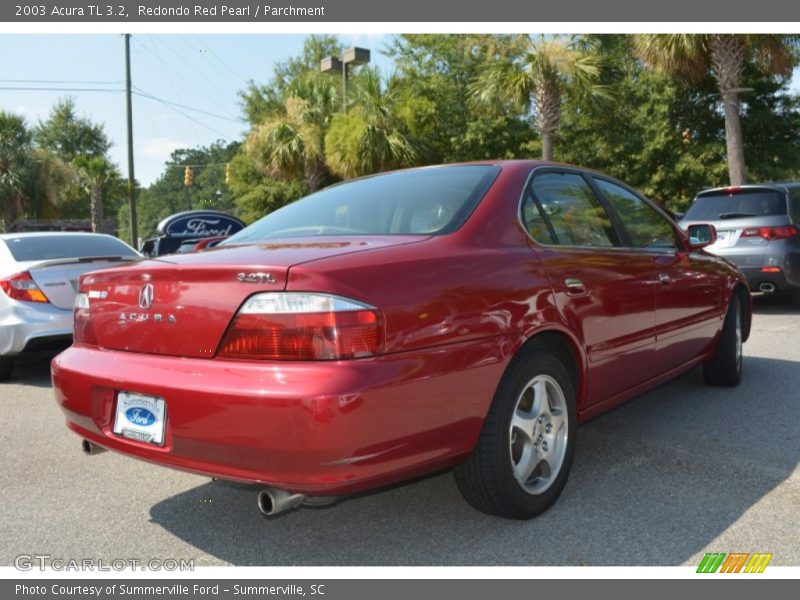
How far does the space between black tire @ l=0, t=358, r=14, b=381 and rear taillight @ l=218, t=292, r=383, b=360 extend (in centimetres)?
479

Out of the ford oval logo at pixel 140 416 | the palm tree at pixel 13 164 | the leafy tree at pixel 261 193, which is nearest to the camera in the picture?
the ford oval logo at pixel 140 416

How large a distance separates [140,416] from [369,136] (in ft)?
65.9

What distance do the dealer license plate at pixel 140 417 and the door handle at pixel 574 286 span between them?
1735 mm

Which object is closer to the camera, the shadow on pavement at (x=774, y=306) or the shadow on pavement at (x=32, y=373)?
the shadow on pavement at (x=32, y=373)

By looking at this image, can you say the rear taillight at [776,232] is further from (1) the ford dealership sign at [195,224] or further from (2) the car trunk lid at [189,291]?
(1) the ford dealership sign at [195,224]

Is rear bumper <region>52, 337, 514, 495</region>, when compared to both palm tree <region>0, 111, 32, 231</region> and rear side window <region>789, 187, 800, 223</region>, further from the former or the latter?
palm tree <region>0, 111, 32, 231</region>

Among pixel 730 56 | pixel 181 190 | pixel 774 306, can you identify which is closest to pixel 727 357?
pixel 774 306

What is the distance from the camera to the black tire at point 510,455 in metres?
2.74

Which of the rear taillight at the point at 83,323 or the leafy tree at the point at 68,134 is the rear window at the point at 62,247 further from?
the leafy tree at the point at 68,134

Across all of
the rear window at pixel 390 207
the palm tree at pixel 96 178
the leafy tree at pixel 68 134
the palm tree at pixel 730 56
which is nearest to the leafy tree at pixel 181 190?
the leafy tree at pixel 68 134

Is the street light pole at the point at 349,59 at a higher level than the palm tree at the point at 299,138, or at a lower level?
higher

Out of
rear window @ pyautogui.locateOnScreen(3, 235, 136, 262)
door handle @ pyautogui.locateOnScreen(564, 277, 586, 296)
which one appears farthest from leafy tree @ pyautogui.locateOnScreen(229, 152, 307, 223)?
door handle @ pyautogui.locateOnScreen(564, 277, 586, 296)

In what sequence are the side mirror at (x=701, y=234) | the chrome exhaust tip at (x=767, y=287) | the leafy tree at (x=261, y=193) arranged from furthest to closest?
the leafy tree at (x=261, y=193) < the chrome exhaust tip at (x=767, y=287) < the side mirror at (x=701, y=234)

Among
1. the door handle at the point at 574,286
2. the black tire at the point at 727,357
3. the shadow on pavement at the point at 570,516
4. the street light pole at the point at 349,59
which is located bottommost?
the shadow on pavement at the point at 570,516
